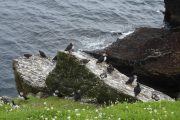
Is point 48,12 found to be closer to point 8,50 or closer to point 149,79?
point 8,50

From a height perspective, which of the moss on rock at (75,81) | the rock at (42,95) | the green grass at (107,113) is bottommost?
the rock at (42,95)

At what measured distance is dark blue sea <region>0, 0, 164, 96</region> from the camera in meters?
54.2

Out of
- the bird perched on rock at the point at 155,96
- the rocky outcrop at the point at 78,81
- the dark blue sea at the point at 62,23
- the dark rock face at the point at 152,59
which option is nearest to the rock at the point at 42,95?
the rocky outcrop at the point at 78,81

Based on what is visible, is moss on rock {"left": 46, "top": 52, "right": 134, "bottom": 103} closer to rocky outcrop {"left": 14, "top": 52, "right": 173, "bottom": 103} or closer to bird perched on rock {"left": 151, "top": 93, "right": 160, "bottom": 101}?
rocky outcrop {"left": 14, "top": 52, "right": 173, "bottom": 103}

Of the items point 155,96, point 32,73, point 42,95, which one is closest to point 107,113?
point 155,96

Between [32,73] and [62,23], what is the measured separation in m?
26.8

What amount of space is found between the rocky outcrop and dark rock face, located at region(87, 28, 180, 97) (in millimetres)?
4853

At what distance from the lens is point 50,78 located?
35.6 m

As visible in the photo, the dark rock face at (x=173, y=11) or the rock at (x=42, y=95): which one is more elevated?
the dark rock face at (x=173, y=11)

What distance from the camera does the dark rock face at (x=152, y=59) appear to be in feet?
133

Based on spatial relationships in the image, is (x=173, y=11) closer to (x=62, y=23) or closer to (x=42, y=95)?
(x=62, y=23)

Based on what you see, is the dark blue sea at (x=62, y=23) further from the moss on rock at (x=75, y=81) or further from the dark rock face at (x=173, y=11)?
the moss on rock at (x=75, y=81)

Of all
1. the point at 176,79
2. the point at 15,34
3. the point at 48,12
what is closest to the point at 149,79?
the point at 176,79

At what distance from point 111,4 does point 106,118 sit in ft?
177
